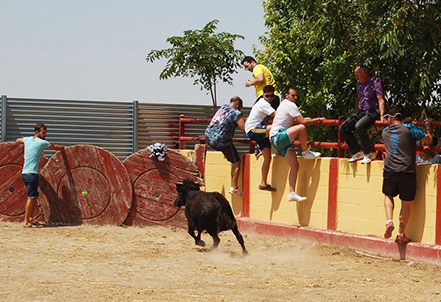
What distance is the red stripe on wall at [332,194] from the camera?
11.6 meters

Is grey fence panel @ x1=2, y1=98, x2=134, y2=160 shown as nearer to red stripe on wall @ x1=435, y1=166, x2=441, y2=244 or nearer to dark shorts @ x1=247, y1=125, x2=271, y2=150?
dark shorts @ x1=247, y1=125, x2=271, y2=150

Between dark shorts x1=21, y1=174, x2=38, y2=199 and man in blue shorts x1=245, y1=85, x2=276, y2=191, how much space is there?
380cm

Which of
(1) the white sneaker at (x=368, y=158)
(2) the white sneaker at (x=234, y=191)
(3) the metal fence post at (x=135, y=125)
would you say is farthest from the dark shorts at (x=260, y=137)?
(3) the metal fence post at (x=135, y=125)

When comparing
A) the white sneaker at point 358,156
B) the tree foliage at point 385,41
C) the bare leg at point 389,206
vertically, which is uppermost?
the tree foliage at point 385,41

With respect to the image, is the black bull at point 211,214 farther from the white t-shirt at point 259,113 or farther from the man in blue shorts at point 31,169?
the man in blue shorts at point 31,169

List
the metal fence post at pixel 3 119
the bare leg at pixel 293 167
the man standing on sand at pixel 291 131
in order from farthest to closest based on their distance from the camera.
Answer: the metal fence post at pixel 3 119 → the bare leg at pixel 293 167 → the man standing on sand at pixel 291 131

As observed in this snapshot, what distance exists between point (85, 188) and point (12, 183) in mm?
1337

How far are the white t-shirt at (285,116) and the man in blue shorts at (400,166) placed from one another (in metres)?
1.66

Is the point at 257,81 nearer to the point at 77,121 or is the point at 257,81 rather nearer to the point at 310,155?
the point at 310,155

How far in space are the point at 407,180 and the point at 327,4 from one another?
4.62 meters

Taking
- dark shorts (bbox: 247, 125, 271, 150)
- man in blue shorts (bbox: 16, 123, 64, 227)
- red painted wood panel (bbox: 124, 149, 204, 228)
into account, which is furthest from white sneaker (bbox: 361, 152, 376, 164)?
man in blue shorts (bbox: 16, 123, 64, 227)

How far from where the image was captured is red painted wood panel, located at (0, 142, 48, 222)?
14195mm

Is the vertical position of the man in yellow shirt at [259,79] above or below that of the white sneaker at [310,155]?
above

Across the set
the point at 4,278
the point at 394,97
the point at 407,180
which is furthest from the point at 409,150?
the point at 394,97
